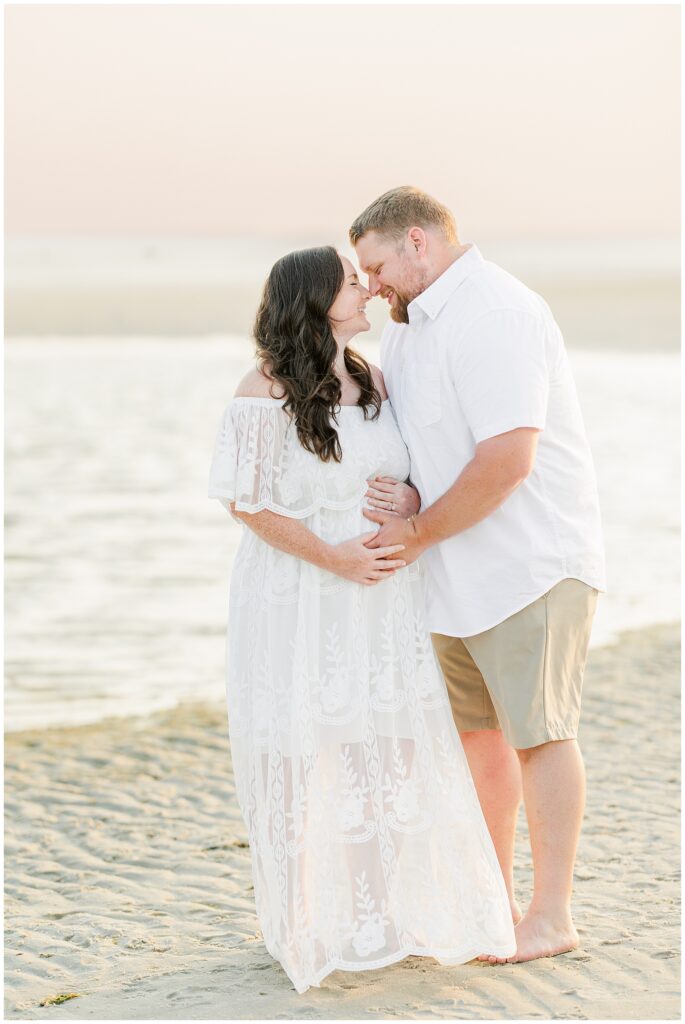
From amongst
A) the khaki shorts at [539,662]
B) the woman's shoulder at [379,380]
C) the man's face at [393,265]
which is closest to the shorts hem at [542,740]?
the khaki shorts at [539,662]

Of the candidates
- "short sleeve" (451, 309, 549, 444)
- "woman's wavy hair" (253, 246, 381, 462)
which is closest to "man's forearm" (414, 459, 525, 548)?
"short sleeve" (451, 309, 549, 444)

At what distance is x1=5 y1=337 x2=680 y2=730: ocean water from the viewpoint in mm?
7887

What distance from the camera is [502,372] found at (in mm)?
3811

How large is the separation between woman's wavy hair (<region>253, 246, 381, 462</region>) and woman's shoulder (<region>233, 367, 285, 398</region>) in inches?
0.6

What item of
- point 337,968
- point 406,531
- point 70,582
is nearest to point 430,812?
point 337,968

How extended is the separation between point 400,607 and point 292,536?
0.39 meters

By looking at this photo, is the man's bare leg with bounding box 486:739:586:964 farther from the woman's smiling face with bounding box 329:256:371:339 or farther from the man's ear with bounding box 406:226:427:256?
the man's ear with bounding box 406:226:427:256

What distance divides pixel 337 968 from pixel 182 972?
556mm

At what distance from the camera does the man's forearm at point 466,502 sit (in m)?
3.82

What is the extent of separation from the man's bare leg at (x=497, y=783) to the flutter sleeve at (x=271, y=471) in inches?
35.5

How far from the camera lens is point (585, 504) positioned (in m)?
4.05

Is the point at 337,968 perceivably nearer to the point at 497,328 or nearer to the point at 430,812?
the point at 430,812

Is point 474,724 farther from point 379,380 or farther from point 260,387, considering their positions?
point 260,387

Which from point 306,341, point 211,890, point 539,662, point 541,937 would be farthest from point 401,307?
point 211,890
